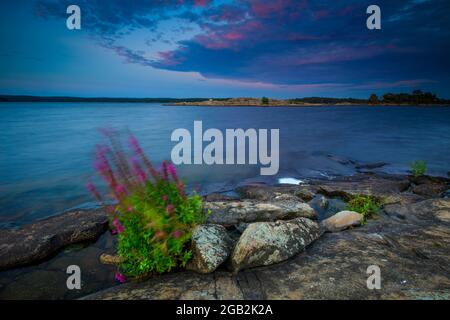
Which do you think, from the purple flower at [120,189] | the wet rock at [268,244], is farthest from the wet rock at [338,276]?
the purple flower at [120,189]

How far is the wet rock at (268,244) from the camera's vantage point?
4801 millimetres

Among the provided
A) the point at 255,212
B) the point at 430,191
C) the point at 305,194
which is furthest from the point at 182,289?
the point at 430,191

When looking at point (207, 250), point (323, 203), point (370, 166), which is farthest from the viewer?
point (370, 166)

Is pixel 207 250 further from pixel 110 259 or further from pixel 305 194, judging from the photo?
pixel 305 194

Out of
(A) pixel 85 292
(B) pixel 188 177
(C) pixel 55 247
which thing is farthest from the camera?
(B) pixel 188 177

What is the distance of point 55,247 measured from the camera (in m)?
6.75

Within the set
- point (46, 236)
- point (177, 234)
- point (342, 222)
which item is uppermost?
point (177, 234)

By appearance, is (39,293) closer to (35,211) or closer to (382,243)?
(35,211)

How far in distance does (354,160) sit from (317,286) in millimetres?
18817

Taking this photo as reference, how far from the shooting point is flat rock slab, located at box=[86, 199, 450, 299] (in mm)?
4078

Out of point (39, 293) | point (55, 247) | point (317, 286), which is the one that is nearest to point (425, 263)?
point (317, 286)

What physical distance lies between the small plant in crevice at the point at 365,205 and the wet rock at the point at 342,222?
1.83 ft

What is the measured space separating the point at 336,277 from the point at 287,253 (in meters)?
0.93

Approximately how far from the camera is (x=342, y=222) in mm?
7121
